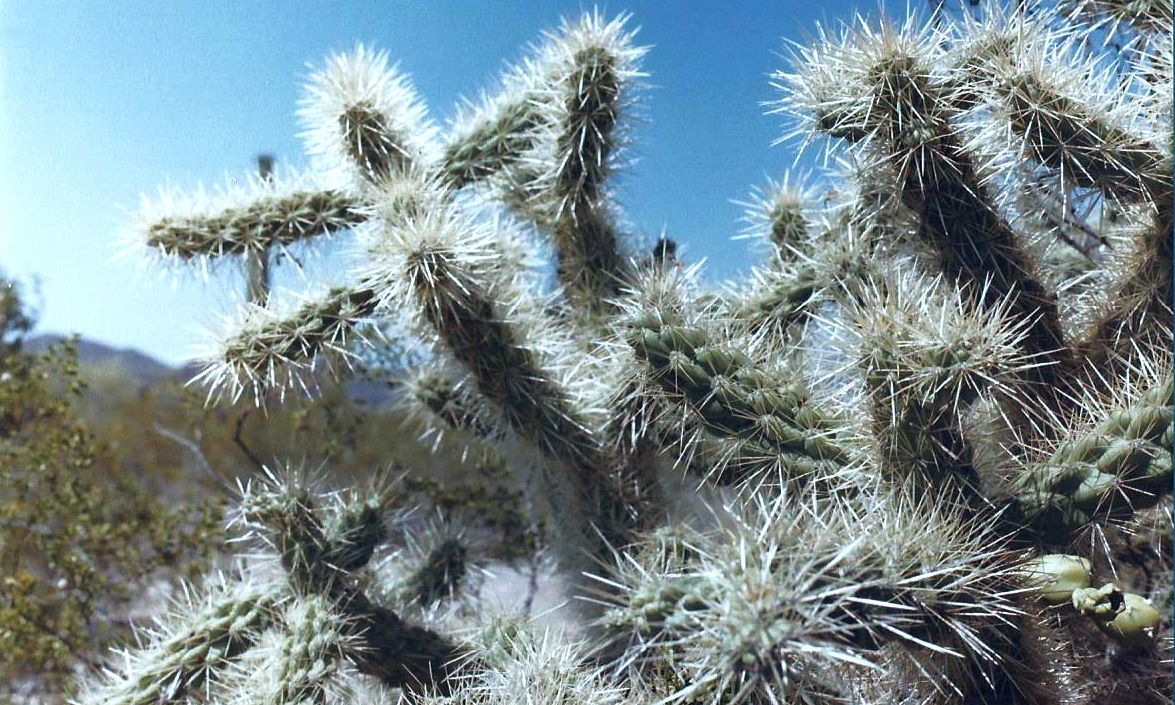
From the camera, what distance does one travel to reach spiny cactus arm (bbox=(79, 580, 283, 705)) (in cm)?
202

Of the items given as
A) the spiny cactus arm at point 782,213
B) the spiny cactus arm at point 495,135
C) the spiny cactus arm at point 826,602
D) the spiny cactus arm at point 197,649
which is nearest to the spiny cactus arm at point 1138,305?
the spiny cactus arm at point 826,602

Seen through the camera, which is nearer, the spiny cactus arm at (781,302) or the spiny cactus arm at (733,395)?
the spiny cactus arm at (733,395)

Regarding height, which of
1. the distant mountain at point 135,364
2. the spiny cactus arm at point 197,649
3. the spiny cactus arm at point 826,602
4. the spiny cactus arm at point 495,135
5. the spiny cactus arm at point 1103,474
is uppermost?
the spiny cactus arm at point 495,135

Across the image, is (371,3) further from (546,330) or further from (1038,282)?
(1038,282)

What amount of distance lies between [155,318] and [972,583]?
2.22 metres

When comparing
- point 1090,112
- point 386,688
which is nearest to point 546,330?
point 386,688

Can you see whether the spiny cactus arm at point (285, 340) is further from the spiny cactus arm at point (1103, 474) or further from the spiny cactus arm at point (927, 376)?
the spiny cactus arm at point (1103, 474)

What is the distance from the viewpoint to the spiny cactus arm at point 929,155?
162 cm

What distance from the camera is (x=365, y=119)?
2.31 meters

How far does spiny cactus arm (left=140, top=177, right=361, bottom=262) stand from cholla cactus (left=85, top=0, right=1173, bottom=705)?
1 centimetres

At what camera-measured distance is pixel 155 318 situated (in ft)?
8.88

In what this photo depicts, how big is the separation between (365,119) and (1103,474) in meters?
1.71

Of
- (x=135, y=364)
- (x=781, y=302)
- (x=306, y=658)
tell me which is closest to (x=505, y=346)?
(x=781, y=302)

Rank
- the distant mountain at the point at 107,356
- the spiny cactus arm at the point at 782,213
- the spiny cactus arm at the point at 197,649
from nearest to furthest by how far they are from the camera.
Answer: the spiny cactus arm at the point at 197,649 → the spiny cactus arm at the point at 782,213 → the distant mountain at the point at 107,356
